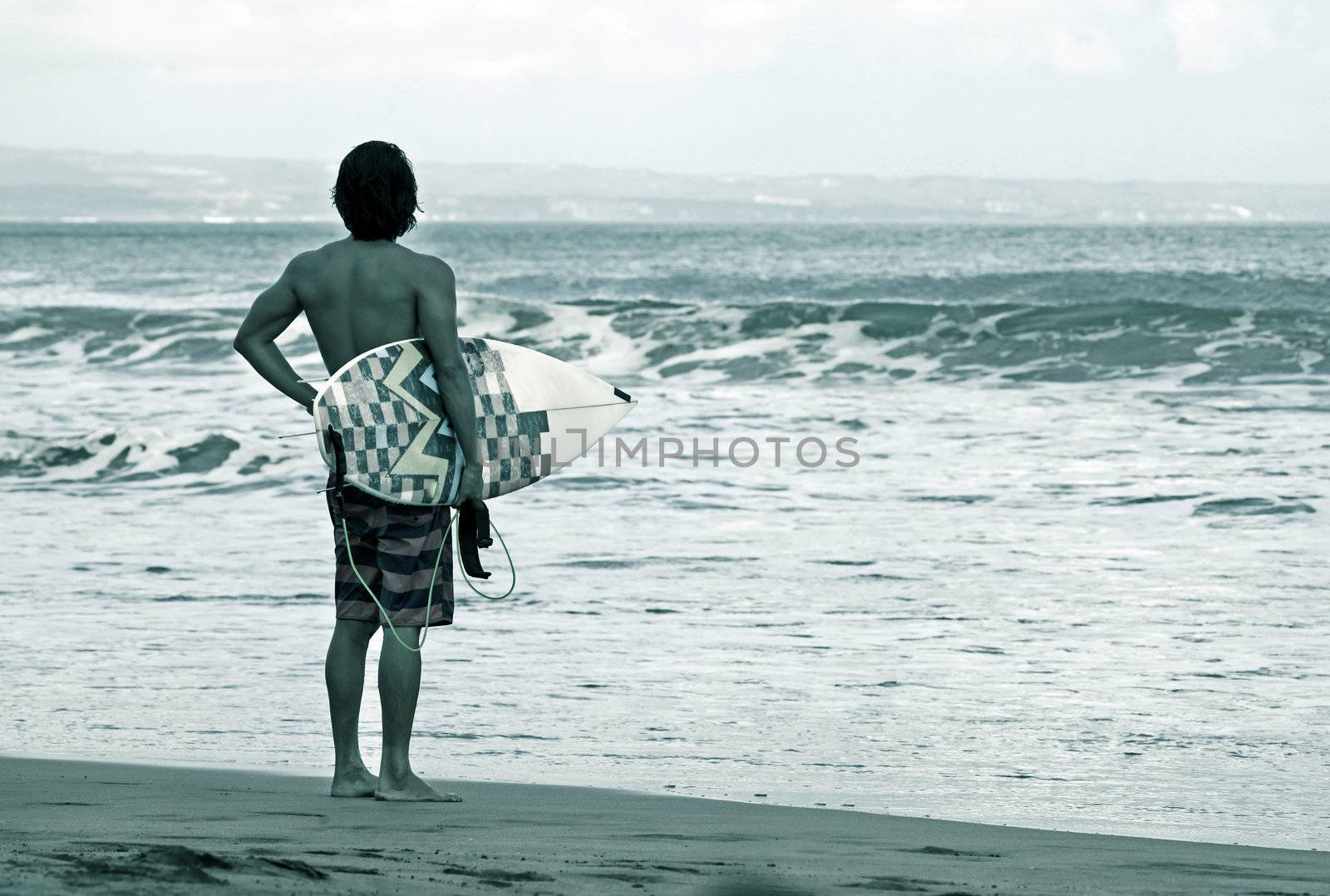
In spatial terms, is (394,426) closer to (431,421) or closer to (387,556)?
(431,421)

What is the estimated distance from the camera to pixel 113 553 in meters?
7.23

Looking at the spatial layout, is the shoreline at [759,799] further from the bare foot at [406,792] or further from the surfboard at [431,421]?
the surfboard at [431,421]

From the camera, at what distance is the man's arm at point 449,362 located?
11.1 ft

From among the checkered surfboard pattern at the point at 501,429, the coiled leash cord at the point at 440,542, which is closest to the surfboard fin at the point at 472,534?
the coiled leash cord at the point at 440,542

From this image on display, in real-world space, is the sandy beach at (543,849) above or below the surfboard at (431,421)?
below

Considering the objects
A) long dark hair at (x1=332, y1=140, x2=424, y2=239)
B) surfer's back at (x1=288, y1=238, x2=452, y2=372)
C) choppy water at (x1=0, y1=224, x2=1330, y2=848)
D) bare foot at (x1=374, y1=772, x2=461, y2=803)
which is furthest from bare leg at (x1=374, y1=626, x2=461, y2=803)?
long dark hair at (x1=332, y1=140, x2=424, y2=239)

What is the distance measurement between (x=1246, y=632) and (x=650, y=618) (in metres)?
2.06

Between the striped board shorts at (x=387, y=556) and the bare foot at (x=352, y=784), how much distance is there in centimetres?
36

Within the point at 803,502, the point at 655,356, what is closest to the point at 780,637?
the point at 803,502

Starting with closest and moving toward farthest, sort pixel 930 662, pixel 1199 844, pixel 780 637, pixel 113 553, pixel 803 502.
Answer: pixel 1199 844 → pixel 930 662 → pixel 780 637 → pixel 113 553 → pixel 803 502

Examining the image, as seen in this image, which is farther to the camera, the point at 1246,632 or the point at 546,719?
the point at 1246,632

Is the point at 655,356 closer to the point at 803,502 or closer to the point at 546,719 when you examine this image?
the point at 803,502

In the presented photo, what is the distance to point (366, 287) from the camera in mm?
3436

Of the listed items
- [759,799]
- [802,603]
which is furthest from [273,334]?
[802,603]
